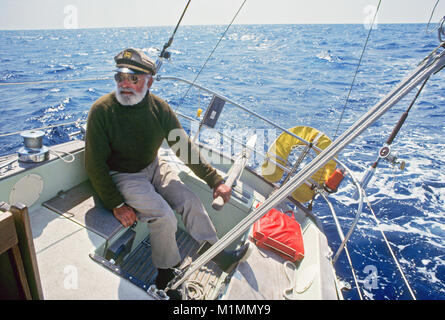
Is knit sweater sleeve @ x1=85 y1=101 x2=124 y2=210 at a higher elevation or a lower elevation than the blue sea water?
higher

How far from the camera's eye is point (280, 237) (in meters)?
2.27

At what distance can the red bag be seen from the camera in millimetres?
2219

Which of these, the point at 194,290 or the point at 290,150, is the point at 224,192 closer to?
the point at 194,290

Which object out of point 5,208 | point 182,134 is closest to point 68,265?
point 5,208

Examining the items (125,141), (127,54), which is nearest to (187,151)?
(125,141)

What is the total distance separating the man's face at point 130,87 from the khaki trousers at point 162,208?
2.10 ft

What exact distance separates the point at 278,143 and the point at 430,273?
291 cm

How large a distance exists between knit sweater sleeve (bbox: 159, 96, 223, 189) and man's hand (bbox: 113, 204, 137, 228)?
0.70 meters

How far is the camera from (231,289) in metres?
1.84

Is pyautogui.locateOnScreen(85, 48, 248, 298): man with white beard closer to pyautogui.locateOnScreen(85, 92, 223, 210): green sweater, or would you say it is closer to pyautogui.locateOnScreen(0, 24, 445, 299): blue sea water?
pyautogui.locateOnScreen(85, 92, 223, 210): green sweater

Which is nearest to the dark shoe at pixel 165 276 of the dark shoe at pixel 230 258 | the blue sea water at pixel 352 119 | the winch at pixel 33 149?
the dark shoe at pixel 230 258

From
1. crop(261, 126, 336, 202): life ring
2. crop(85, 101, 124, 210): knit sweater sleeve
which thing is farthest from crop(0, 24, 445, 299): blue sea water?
crop(85, 101, 124, 210): knit sweater sleeve

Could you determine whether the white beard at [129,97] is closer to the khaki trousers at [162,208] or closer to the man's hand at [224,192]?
the khaki trousers at [162,208]
